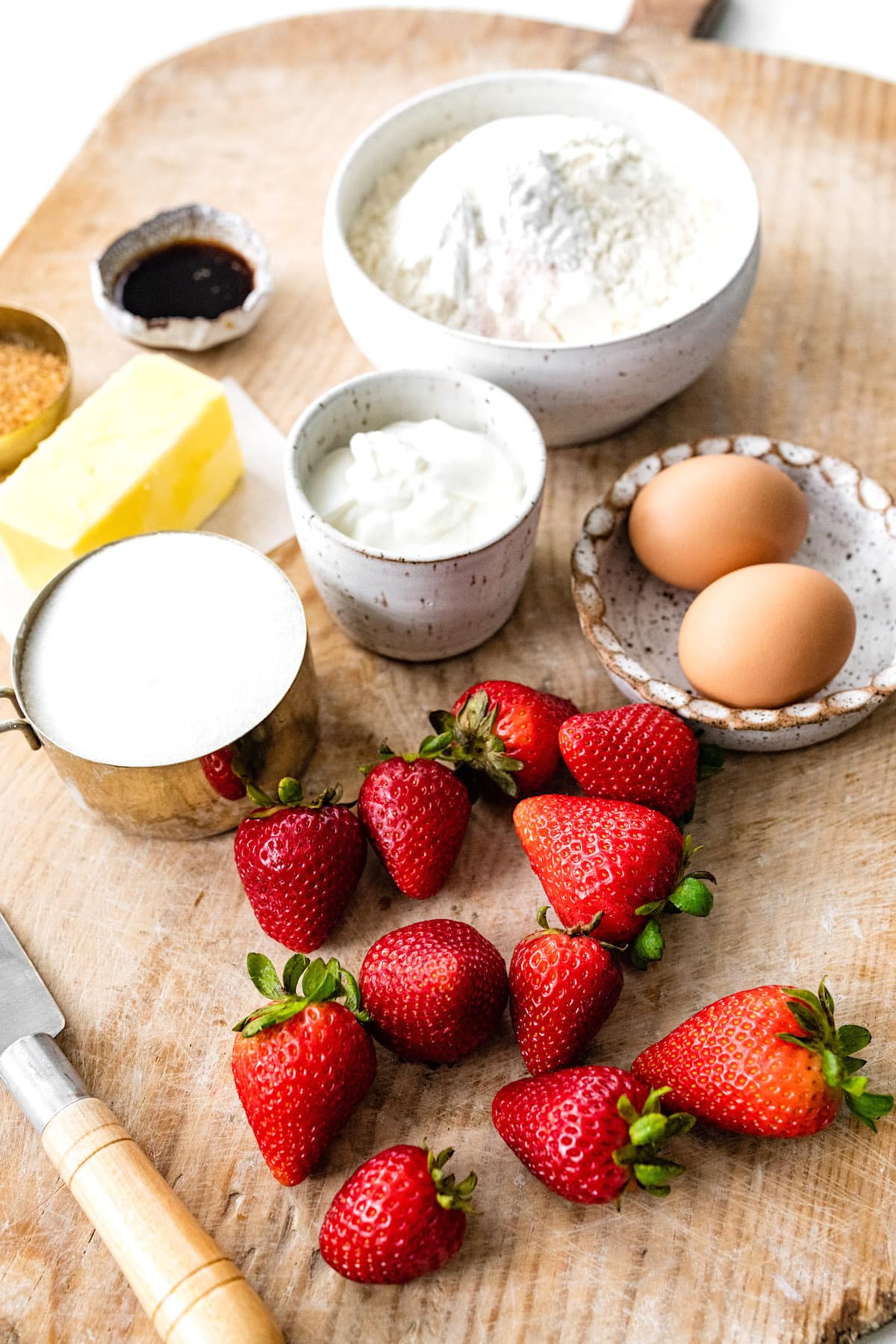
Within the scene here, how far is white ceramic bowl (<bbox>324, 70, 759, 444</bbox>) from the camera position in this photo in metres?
1.40

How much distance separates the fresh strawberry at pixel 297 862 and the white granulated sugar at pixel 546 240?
656 mm

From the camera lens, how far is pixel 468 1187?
957 mm

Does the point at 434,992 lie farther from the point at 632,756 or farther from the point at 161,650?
the point at 161,650

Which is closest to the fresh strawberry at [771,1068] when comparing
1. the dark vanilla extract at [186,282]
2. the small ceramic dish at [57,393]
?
the small ceramic dish at [57,393]

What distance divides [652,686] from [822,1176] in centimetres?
50

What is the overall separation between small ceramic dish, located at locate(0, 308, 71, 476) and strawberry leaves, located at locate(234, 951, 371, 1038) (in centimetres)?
84

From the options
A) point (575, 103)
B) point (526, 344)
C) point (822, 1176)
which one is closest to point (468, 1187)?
point (822, 1176)

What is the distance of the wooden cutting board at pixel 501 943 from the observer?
100 centimetres

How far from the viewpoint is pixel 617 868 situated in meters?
1.09

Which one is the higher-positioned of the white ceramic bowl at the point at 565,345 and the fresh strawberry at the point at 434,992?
the white ceramic bowl at the point at 565,345

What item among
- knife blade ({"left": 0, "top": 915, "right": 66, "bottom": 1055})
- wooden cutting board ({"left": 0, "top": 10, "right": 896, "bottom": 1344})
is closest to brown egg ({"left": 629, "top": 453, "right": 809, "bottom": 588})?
wooden cutting board ({"left": 0, "top": 10, "right": 896, "bottom": 1344})

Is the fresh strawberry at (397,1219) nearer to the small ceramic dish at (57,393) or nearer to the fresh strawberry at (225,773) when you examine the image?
the fresh strawberry at (225,773)

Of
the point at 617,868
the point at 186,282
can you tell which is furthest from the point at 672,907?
the point at 186,282

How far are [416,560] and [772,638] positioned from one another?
1.25 ft
